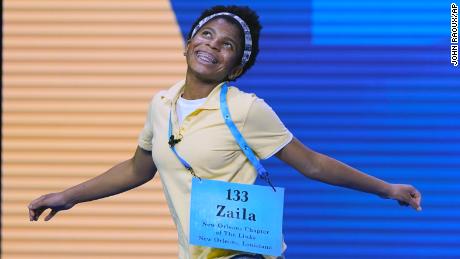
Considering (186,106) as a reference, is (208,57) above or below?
above

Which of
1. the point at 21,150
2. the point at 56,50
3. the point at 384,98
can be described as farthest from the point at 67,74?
the point at 384,98

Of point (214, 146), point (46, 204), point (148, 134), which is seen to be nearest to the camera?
point (214, 146)

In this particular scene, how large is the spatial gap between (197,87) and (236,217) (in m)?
0.46

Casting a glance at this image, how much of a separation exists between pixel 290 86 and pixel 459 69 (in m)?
0.87

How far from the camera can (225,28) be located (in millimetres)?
3336

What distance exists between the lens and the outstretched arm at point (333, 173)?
327 cm

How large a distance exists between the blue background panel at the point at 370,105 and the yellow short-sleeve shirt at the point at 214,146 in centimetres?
191

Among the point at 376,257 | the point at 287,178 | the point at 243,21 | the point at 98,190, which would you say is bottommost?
the point at 376,257

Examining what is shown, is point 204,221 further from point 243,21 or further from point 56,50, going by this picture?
point 56,50

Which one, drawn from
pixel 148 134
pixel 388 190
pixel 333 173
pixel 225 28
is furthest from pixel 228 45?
pixel 388 190

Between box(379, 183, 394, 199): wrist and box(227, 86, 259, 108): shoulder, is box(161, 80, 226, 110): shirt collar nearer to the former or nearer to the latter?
box(227, 86, 259, 108): shoulder

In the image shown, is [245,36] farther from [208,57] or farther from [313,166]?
[313,166]

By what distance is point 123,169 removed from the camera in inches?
144

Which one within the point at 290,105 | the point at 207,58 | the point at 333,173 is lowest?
the point at 290,105
